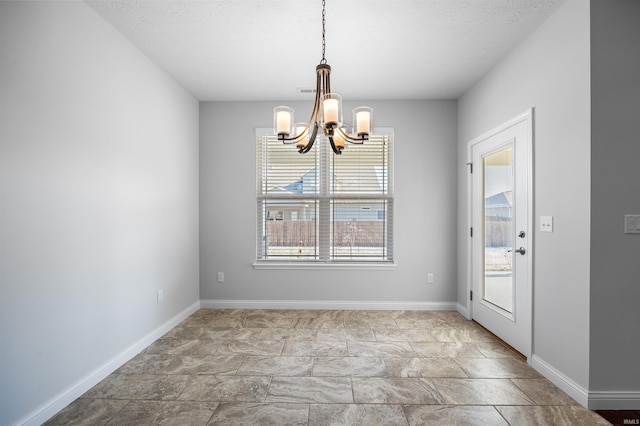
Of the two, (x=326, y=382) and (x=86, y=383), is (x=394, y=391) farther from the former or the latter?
(x=86, y=383)

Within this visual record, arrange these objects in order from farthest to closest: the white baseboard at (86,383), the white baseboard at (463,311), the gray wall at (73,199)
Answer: the white baseboard at (463,311) < the white baseboard at (86,383) < the gray wall at (73,199)

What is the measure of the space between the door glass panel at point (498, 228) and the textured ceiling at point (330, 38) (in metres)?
1.02

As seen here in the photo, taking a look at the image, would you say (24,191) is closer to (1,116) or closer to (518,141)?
(1,116)

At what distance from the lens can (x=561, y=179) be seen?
230cm

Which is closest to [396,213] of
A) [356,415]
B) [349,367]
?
[349,367]

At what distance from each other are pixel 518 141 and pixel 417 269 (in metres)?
1.99

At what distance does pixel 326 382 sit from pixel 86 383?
172cm

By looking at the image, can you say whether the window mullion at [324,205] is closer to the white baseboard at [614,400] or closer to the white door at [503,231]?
the white door at [503,231]

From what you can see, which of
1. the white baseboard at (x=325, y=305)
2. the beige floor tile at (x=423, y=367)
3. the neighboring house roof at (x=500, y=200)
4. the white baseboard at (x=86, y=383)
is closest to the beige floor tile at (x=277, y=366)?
the beige floor tile at (x=423, y=367)

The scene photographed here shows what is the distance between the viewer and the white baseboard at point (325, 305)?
13.6 feet

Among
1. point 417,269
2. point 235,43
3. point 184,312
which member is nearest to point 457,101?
point 417,269

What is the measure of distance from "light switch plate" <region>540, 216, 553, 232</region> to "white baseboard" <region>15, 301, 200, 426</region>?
3.54 meters

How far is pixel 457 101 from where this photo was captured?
13.6ft

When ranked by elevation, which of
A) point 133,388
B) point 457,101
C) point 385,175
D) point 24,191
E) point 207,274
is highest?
point 457,101
